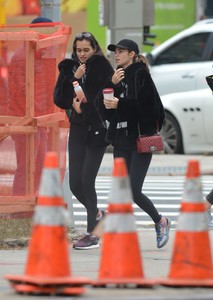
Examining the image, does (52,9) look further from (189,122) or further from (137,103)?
(189,122)

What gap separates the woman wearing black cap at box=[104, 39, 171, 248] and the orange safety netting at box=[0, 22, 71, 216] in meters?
1.00

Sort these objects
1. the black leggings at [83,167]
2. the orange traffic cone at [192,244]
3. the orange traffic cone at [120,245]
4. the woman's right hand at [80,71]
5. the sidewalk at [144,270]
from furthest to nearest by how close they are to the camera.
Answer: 1. the black leggings at [83,167]
2. the woman's right hand at [80,71]
3. the orange traffic cone at [192,244]
4. the orange traffic cone at [120,245]
5. the sidewalk at [144,270]

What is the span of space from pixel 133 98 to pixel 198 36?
11938 millimetres

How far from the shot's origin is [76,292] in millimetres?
6801

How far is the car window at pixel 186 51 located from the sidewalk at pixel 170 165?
230 cm

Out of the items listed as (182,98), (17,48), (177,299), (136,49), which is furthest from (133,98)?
(182,98)

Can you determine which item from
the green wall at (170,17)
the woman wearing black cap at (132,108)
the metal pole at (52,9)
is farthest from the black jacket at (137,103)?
the green wall at (170,17)

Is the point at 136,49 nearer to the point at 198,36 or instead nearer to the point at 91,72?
the point at 91,72

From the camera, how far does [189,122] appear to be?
1964 cm

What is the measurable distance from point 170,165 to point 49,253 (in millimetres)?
12001

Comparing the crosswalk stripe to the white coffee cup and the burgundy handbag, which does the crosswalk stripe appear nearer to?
the burgundy handbag

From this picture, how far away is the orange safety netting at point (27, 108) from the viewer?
1061cm

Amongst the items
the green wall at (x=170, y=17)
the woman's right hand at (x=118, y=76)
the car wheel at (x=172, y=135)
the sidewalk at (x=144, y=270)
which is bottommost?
the green wall at (x=170, y=17)

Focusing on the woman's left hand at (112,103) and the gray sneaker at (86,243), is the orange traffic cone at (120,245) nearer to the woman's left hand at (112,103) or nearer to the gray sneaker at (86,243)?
the woman's left hand at (112,103)
